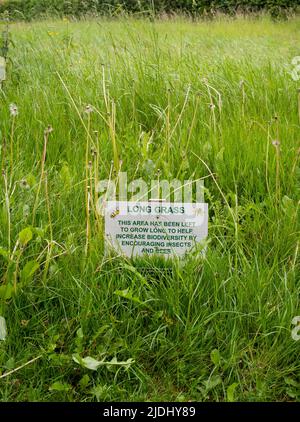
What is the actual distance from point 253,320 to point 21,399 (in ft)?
1.97

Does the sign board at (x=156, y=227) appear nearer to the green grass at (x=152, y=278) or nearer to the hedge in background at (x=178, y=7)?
the green grass at (x=152, y=278)

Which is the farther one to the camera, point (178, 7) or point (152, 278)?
point (178, 7)

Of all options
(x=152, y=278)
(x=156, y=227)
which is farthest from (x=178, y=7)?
(x=152, y=278)

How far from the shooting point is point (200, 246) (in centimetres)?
153

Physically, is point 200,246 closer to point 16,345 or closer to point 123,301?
point 123,301

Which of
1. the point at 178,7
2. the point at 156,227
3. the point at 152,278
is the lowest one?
the point at 152,278

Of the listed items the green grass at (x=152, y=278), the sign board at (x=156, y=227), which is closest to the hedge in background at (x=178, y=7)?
the green grass at (x=152, y=278)

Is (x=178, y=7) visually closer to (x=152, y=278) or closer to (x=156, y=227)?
(x=156, y=227)

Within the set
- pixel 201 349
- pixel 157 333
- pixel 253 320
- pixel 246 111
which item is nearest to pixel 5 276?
pixel 157 333

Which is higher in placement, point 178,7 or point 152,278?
point 178,7

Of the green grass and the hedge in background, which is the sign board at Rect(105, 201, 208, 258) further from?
the hedge in background

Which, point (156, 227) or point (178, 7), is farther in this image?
point (178, 7)

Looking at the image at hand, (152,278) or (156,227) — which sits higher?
(156,227)

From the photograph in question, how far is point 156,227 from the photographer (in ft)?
5.13
